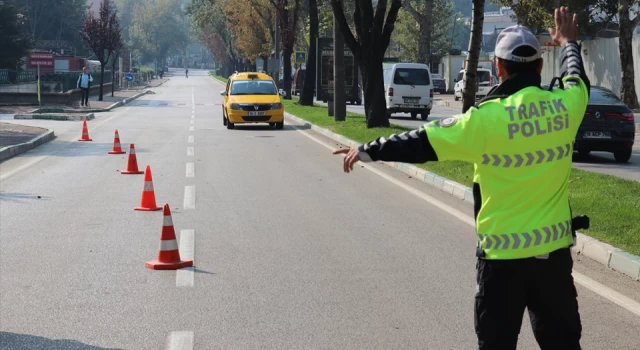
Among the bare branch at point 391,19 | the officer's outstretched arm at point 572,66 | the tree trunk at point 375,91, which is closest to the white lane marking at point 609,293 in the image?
the officer's outstretched arm at point 572,66

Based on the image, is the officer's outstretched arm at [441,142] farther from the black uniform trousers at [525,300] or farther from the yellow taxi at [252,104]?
the yellow taxi at [252,104]

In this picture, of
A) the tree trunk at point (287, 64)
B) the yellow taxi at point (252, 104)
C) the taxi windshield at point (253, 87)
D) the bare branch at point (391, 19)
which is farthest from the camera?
the tree trunk at point (287, 64)

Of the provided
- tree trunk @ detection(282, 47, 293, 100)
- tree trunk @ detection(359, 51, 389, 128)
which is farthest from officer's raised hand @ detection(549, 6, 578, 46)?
tree trunk @ detection(282, 47, 293, 100)

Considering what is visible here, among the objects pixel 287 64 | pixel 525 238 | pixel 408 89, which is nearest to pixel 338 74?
pixel 408 89

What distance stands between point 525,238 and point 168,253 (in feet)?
17.0

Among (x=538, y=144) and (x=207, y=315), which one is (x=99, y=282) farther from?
(x=538, y=144)

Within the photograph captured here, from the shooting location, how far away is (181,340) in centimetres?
634

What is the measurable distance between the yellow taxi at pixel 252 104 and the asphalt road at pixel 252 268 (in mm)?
13063

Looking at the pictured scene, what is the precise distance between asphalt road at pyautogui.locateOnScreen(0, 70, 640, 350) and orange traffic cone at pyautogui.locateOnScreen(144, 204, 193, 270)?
0.14m

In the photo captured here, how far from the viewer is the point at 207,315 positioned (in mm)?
6973

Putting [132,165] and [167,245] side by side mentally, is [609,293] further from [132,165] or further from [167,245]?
[132,165]

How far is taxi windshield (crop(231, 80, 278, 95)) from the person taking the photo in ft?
103

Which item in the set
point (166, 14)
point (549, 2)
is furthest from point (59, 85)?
point (166, 14)

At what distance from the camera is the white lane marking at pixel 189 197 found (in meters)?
12.7
